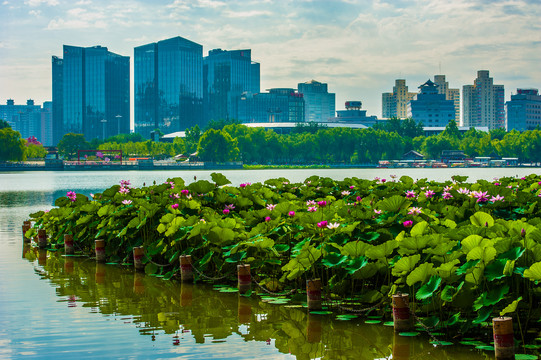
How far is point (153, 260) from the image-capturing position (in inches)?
492

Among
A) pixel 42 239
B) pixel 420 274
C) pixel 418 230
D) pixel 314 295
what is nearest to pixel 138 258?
pixel 314 295

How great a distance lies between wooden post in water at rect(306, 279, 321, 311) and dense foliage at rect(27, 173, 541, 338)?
0.21 m

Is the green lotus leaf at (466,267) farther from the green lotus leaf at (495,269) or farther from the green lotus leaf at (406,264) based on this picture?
the green lotus leaf at (406,264)

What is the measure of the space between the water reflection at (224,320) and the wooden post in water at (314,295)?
0.43 ft

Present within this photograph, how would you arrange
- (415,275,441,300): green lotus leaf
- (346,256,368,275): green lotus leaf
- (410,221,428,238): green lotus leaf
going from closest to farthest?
(415,275,441,300): green lotus leaf
(346,256,368,275): green lotus leaf
(410,221,428,238): green lotus leaf

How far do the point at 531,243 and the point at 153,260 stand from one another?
296 inches

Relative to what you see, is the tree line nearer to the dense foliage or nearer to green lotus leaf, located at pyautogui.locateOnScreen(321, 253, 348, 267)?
the dense foliage

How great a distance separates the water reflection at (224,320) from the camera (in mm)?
7398

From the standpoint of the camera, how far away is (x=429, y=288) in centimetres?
707

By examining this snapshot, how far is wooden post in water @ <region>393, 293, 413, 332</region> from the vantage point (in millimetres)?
7473

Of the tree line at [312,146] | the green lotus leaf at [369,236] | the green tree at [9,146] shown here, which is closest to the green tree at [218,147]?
the tree line at [312,146]

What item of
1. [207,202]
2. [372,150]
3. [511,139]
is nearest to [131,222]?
[207,202]

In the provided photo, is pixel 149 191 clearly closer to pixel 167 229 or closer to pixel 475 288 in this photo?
pixel 167 229

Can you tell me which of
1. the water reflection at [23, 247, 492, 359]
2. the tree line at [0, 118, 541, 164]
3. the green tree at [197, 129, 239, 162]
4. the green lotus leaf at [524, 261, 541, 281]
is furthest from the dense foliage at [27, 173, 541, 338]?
the tree line at [0, 118, 541, 164]
